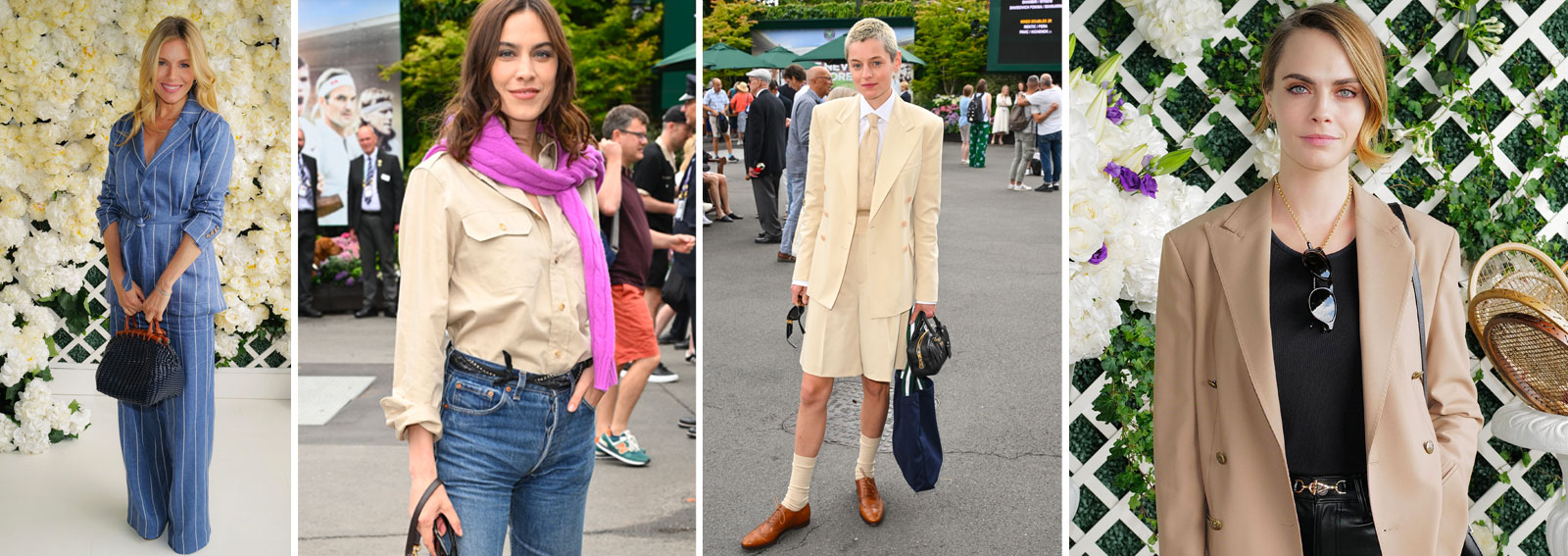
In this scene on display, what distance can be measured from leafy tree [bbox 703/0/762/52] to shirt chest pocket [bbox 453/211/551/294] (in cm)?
62

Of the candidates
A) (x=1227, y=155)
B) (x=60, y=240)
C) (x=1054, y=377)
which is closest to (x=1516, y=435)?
(x=1227, y=155)

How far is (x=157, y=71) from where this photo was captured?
104 inches

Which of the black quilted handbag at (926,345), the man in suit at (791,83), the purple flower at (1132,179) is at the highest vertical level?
the man in suit at (791,83)

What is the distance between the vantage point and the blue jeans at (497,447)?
2012 millimetres

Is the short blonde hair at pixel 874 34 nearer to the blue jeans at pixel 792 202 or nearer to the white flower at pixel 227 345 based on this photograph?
the blue jeans at pixel 792 202

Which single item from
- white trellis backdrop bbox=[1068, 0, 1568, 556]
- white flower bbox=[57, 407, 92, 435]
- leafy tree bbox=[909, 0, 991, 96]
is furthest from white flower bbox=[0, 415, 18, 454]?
white trellis backdrop bbox=[1068, 0, 1568, 556]

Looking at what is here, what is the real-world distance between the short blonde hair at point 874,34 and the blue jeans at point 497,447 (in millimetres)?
923

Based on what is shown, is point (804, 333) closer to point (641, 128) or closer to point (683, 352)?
point (641, 128)

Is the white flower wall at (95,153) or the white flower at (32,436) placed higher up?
the white flower wall at (95,153)

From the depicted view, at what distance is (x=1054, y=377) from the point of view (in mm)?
2512

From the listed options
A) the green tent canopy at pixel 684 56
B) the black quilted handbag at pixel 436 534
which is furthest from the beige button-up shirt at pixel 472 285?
the green tent canopy at pixel 684 56

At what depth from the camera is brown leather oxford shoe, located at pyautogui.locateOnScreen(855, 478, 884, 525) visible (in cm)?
244

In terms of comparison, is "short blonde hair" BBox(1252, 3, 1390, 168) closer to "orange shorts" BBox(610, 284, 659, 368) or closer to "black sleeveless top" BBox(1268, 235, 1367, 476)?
"black sleeveless top" BBox(1268, 235, 1367, 476)

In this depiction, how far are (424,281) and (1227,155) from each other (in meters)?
1.96
